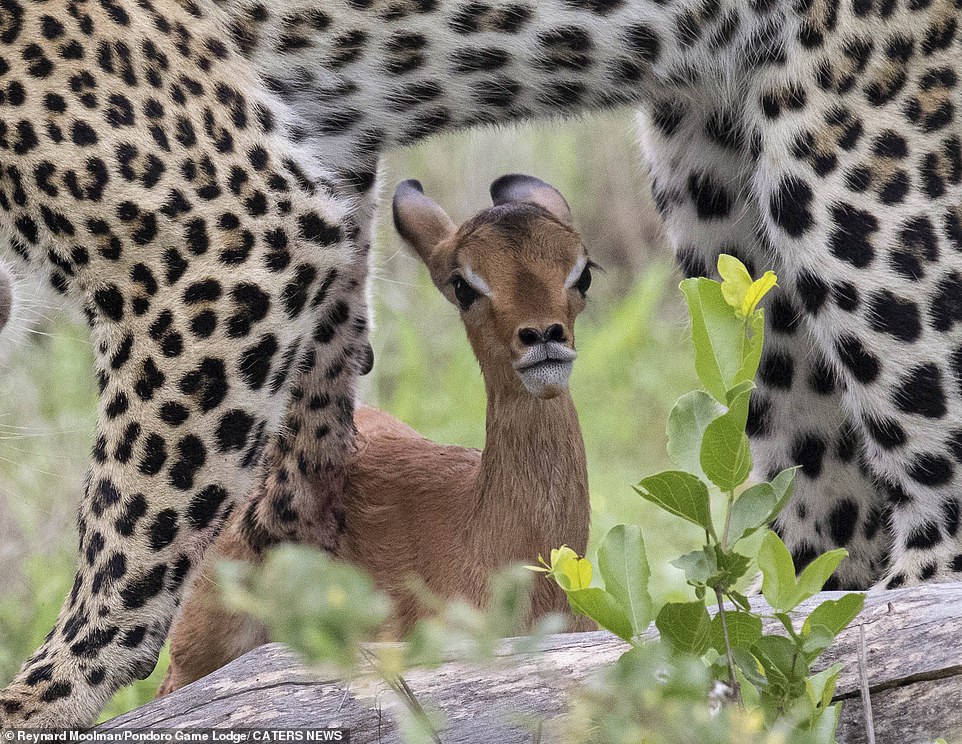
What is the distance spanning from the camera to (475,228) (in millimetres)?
5121

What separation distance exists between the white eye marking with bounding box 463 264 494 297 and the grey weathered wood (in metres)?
1.41

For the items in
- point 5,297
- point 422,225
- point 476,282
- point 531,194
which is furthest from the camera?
point 531,194

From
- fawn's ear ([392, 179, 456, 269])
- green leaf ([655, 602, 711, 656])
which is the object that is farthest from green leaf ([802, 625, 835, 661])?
fawn's ear ([392, 179, 456, 269])

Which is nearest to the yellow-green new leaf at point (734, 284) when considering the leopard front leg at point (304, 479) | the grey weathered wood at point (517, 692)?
the grey weathered wood at point (517, 692)

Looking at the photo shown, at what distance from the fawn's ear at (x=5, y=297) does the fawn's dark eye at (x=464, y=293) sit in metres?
1.47

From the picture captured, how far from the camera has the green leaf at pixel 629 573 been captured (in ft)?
10.7

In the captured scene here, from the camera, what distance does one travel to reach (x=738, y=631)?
3.42m

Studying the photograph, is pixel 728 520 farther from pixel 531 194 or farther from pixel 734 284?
pixel 531 194

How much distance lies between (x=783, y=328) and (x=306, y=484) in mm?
1829

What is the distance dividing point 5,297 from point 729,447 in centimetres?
285

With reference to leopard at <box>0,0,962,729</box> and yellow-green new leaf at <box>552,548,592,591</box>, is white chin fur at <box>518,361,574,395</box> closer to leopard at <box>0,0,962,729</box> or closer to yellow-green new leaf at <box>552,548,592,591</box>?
leopard at <box>0,0,962,729</box>

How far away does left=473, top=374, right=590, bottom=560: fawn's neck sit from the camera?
203 inches

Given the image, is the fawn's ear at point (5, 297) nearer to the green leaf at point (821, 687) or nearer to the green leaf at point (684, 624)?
the green leaf at point (684, 624)

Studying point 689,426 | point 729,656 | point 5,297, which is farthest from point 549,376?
point 5,297
